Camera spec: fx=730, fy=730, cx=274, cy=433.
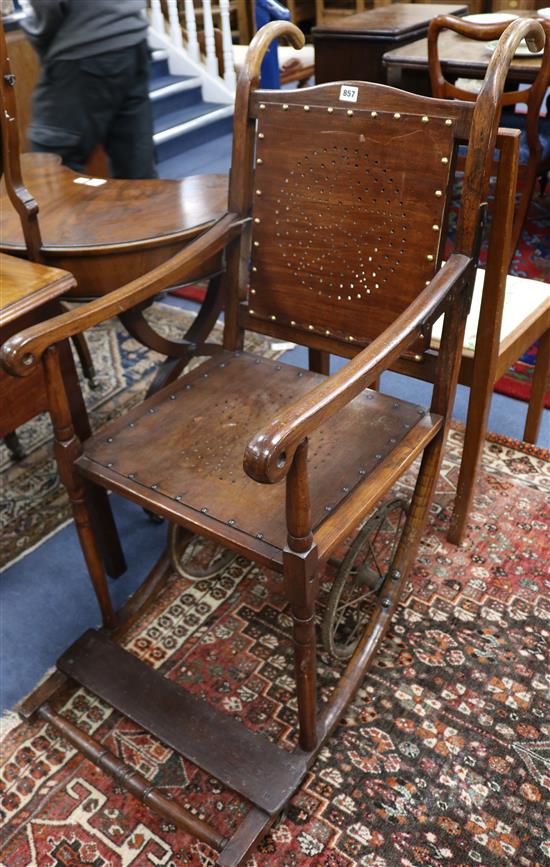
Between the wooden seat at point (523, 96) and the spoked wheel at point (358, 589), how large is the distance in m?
1.23

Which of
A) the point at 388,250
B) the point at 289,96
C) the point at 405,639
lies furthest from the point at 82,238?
the point at 405,639

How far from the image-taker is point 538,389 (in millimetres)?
2113

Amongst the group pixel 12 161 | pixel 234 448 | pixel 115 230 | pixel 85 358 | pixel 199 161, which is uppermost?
pixel 12 161

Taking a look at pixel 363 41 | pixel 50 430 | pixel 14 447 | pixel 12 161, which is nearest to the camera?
pixel 12 161

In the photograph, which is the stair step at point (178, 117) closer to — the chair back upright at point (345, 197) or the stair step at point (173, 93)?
the stair step at point (173, 93)

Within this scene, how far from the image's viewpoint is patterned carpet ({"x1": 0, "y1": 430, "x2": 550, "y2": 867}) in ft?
4.44

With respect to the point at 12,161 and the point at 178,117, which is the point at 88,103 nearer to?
the point at 12,161

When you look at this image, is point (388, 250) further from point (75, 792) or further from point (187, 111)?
point (187, 111)

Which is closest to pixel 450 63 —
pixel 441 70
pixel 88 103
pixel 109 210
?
pixel 441 70

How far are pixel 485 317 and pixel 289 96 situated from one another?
2.07 ft

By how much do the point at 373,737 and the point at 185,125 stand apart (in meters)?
4.37

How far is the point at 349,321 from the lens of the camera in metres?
1.60

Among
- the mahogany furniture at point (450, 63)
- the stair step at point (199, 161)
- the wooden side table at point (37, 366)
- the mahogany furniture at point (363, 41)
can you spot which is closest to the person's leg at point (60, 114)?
the wooden side table at point (37, 366)

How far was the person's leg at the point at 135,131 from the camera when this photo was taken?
2.76m
